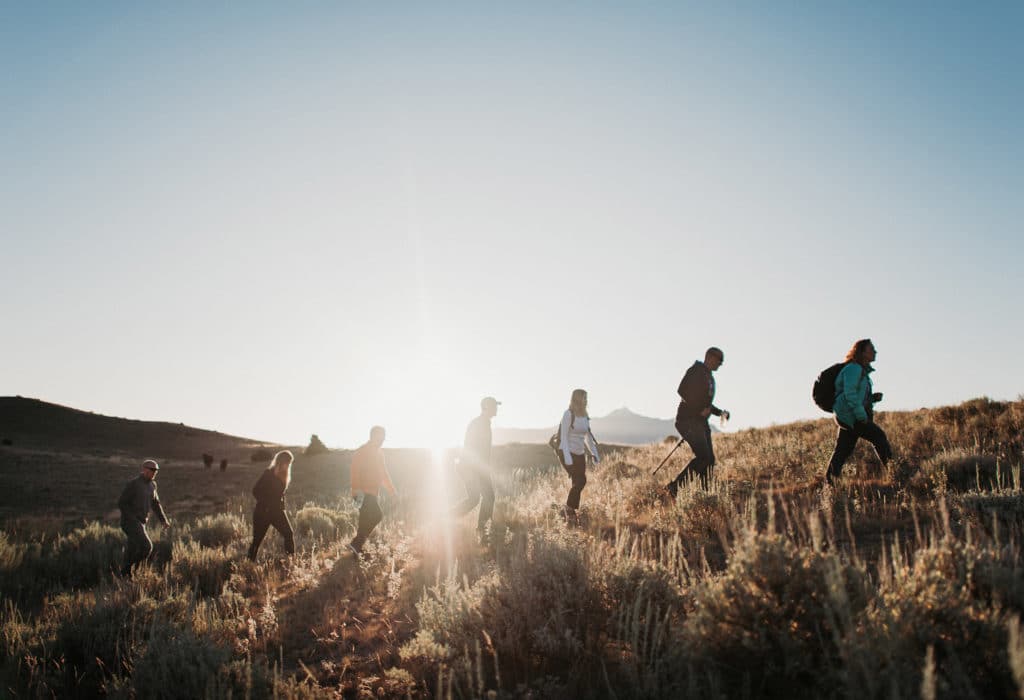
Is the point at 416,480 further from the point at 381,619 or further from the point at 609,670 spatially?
the point at 609,670

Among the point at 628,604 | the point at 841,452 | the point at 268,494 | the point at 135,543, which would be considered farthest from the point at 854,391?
the point at 135,543

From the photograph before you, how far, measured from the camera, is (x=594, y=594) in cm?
456

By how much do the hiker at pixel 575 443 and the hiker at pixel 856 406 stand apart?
11.0 ft

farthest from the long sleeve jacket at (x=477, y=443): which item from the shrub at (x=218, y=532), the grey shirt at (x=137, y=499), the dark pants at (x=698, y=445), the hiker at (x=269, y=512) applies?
the shrub at (x=218, y=532)

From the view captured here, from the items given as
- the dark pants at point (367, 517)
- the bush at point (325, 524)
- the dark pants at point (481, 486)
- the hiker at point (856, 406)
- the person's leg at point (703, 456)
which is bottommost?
the bush at point (325, 524)

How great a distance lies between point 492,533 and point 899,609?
6.65 meters

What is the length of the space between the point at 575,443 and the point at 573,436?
12cm

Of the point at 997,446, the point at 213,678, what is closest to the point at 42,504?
the point at 213,678

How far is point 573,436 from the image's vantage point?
8938 millimetres

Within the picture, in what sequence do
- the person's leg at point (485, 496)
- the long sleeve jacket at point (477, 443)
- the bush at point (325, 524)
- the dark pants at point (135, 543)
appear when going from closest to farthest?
the person's leg at point (485, 496)
the long sleeve jacket at point (477, 443)
the dark pants at point (135, 543)
the bush at point (325, 524)

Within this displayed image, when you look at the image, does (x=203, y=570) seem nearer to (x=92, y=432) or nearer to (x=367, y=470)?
(x=367, y=470)

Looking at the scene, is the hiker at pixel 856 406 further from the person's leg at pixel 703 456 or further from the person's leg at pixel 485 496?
the person's leg at pixel 485 496

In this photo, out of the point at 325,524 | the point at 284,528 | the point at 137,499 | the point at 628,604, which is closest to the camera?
the point at 628,604

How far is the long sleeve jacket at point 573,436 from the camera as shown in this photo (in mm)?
8836
